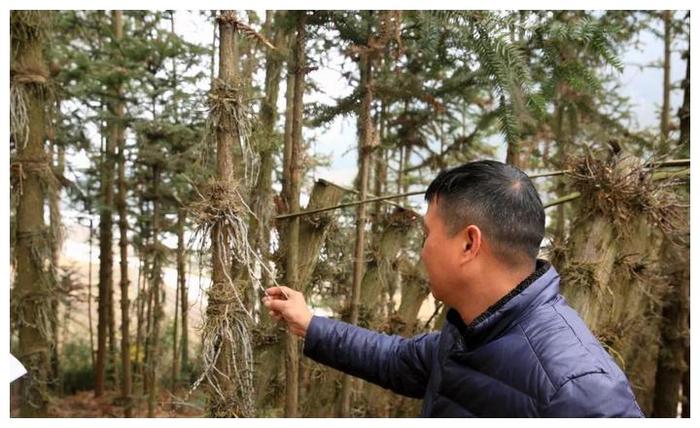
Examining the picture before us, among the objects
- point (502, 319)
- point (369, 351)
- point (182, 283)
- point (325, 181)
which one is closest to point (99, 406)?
point (182, 283)

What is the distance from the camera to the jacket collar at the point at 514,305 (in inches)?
51.7

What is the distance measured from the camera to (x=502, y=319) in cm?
132

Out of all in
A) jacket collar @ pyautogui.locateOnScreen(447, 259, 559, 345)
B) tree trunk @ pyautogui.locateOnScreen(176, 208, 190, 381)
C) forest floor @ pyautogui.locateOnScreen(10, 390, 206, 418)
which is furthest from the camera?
forest floor @ pyautogui.locateOnScreen(10, 390, 206, 418)

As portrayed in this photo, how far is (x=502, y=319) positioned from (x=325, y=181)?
2.20m

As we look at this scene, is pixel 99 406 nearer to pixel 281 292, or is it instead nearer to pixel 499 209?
pixel 281 292

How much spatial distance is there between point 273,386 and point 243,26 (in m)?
2.94

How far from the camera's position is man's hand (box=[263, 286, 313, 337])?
6.56 feet

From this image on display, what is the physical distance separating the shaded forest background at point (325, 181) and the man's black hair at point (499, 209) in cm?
99

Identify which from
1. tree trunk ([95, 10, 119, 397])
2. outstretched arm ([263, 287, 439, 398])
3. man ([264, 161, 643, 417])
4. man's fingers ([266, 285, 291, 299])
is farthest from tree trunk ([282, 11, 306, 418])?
tree trunk ([95, 10, 119, 397])

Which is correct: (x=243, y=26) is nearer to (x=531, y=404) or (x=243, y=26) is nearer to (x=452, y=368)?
(x=452, y=368)

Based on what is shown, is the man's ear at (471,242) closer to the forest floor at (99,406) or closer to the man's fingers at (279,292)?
the man's fingers at (279,292)

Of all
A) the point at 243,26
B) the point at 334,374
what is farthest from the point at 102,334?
the point at 243,26

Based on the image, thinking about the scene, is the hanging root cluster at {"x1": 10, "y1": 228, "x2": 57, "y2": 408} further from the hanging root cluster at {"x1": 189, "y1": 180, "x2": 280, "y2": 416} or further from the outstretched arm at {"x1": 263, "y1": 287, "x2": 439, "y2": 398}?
the outstretched arm at {"x1": 263, "y1": 287, "x2": 439, "y2": 398}

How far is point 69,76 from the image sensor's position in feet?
23.2
